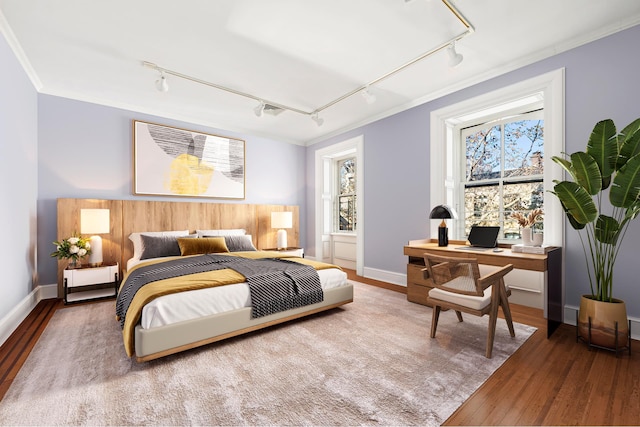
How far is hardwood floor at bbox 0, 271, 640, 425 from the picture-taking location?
1.56 m

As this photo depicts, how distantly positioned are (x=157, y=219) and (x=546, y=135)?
524 cm

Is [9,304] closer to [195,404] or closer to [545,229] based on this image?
[195,404]

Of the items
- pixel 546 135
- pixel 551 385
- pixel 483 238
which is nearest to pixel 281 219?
pixel 483 238

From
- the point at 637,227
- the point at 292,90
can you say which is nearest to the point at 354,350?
the point at 637,227

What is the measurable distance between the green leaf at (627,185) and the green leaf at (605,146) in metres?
0.10

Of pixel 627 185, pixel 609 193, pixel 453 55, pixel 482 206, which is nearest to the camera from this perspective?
pixel 627 185

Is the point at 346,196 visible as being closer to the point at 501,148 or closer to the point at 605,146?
the point at 501,148

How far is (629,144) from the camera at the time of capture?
2158 mm

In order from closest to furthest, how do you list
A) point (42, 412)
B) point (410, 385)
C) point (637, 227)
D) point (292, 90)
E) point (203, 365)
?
point (42, 412) < point (410, 385) < point (203, 365) < point (637, 227) < point (292, 90)

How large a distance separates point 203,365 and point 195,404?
1.51 feet

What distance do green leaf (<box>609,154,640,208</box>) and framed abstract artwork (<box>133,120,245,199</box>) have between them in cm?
497

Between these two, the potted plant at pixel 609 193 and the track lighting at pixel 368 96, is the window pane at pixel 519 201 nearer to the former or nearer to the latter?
the potted plant at pixel 609 193

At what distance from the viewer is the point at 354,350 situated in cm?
235

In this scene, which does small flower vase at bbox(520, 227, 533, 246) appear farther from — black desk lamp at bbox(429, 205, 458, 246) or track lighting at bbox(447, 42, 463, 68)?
track lighting at bbox(447, 42, 463, 68)
